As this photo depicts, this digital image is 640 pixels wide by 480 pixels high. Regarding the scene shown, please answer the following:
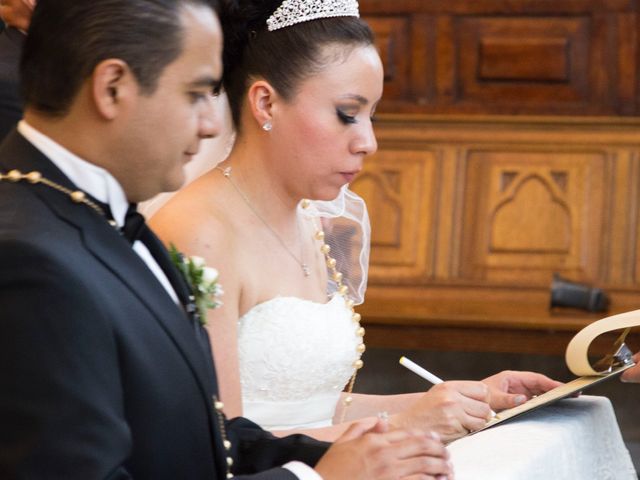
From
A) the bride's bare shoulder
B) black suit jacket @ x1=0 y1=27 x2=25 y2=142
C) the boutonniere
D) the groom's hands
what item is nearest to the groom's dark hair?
the boutonniere

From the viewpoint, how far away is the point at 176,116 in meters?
1.41

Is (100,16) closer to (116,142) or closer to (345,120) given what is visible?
(116,142)

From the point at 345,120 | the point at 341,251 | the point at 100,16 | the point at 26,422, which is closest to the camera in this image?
the point at 26,422

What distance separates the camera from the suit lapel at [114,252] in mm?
1380

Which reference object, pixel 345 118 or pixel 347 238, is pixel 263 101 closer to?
pixel 345 118

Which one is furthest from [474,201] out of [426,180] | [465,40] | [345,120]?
[345,120]

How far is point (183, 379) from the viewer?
56.2 inches

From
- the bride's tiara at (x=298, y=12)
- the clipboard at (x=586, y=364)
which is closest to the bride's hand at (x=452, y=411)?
the clipboard at (x=586, y=364)

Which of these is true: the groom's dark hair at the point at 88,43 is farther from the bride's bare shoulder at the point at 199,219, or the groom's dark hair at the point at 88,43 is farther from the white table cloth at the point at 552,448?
the bride's bare shoulder at the point at 199,219

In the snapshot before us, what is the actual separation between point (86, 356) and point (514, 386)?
1.42 meters

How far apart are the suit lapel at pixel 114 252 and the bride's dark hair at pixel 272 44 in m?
1.11

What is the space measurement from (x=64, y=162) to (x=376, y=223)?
4.37 meters

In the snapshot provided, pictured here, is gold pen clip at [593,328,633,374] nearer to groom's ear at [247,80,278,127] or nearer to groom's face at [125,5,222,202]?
groom's ear at [247,80,278,127]

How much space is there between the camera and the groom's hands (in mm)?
1515
